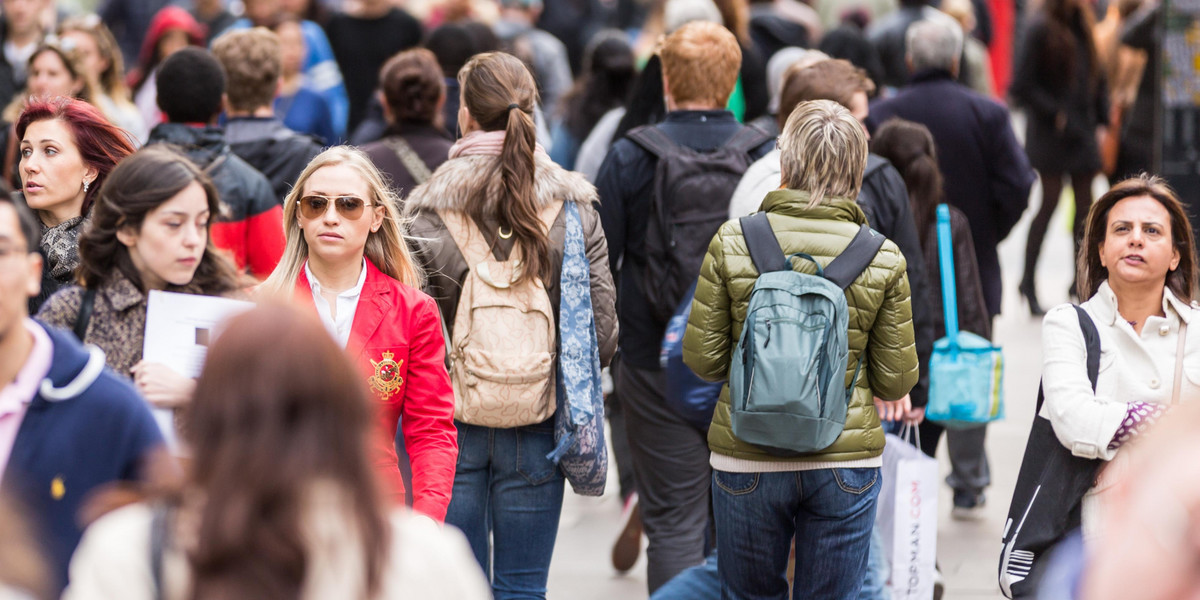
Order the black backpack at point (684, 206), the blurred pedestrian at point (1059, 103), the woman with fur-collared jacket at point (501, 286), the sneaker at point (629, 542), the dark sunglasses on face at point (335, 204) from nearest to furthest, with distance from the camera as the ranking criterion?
the dark sunglasses on face at point (335, 204) → the woman with fur-collared jacket at point (501, 286) → the black backpack at point (684, 206) → the sneaker at point (629, 542) → the blurred pedestrian at point (1059, 103)

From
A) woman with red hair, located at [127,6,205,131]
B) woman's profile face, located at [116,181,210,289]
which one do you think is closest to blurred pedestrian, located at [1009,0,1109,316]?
woman with red hair, located at [127,6,205,131]

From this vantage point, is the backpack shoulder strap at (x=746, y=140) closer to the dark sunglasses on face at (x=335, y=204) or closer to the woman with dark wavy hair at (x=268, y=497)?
the dark sunglasses on face at (x=335, y=204)

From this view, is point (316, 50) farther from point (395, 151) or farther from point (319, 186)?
point (319, 186)

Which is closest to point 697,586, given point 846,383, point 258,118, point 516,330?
point 846,383

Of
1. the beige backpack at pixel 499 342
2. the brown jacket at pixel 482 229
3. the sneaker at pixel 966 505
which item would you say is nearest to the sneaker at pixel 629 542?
the sneaker at pixel 966 505

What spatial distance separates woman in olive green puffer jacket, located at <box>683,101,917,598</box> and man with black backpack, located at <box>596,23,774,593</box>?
106 cm

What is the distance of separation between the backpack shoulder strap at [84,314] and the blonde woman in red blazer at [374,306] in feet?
1.84

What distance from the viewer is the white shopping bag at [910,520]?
4.61 metres

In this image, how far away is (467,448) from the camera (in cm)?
409

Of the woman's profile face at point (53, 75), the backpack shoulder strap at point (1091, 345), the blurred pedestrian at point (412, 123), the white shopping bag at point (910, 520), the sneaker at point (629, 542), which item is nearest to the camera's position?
the backpack shoulder strap at point (1091, 345)

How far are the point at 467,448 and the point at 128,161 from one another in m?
1.33

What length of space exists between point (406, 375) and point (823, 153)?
1.32 metres

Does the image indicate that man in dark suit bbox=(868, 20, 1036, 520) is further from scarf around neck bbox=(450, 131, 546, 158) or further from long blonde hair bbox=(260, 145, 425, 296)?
long blonde hair bbox=(260, 145, 425, 296)

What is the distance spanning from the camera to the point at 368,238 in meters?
3.86
